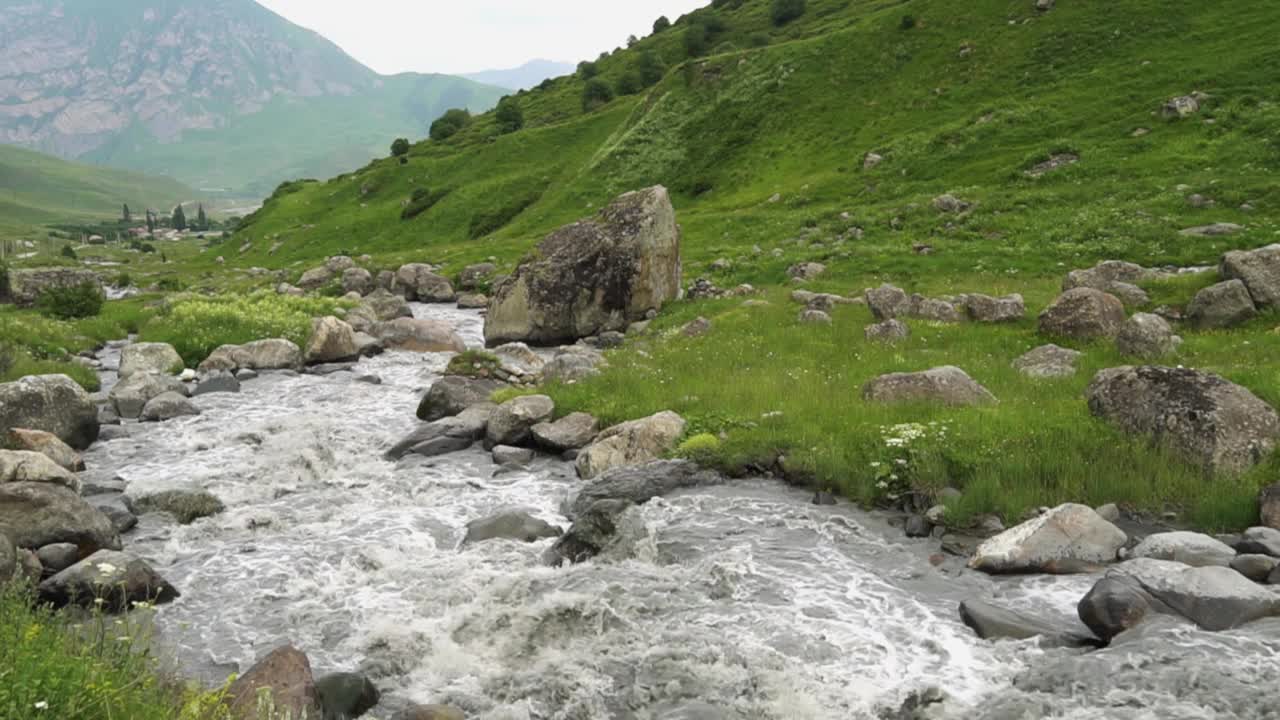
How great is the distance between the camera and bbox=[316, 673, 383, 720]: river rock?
931 cm

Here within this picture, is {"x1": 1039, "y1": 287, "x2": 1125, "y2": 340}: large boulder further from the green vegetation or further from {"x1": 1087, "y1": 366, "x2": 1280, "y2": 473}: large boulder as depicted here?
the green vegetation

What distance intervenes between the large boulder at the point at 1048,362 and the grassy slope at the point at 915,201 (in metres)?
0.51

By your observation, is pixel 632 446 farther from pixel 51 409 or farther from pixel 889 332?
pixel 51 409

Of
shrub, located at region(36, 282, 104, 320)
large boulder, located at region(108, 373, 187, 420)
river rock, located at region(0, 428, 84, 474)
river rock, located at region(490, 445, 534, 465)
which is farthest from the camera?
shrub, located at region(36, 282, 104, 320)

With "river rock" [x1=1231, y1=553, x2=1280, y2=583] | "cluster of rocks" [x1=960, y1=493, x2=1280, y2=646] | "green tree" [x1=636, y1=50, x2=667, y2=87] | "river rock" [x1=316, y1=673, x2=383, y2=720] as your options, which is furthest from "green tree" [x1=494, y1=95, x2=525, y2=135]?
"river rock" [x1=1231, y1=553, x2=1280, y2=583]

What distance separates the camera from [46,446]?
18047 mm

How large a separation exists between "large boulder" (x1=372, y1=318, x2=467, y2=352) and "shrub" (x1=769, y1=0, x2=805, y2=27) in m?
98.9

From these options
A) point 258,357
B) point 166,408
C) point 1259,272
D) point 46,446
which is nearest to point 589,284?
point 258,357

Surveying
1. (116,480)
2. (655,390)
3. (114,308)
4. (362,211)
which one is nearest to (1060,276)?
(655,390)

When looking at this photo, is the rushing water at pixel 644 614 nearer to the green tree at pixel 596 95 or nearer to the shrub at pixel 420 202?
the shrub at pixel 420 202

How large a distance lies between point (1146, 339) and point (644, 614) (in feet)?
50.4

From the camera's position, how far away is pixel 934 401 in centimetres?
1778

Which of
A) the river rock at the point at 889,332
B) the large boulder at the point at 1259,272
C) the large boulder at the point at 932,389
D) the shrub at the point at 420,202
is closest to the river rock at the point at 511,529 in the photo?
the large boulder at the point at 932,389

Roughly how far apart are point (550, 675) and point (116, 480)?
1309 centimetres
